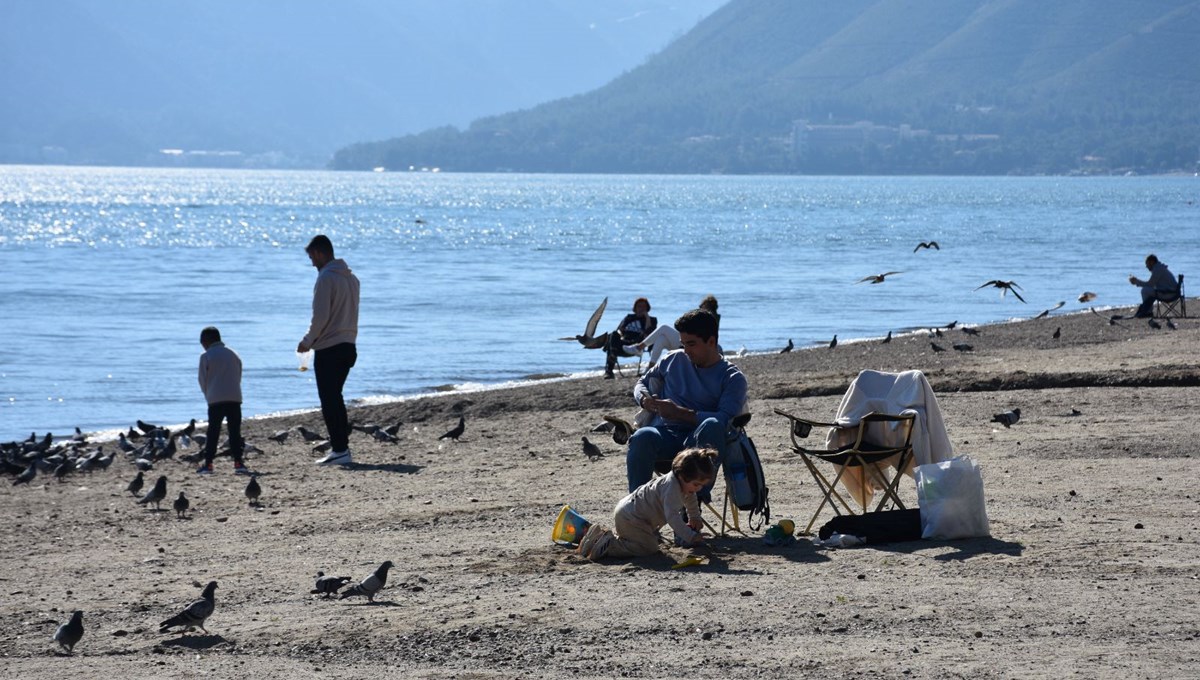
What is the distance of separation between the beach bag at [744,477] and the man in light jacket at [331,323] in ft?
15.4

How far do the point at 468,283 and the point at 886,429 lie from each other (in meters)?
36.1

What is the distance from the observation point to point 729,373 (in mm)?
8008

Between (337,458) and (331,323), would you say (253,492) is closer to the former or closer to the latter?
(331,323)

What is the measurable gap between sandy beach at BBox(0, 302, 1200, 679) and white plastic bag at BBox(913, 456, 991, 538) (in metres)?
0.10

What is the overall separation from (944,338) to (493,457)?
1118cm

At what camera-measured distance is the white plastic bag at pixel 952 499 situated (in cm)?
756

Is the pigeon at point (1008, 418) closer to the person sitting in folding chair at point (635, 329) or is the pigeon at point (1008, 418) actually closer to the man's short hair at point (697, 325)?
the man's short hair at point (697, 325)

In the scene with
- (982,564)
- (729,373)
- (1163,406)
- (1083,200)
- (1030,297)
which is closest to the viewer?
(982,564)

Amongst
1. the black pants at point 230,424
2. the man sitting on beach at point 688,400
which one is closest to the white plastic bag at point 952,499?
the man sitting on beach at point 688,400

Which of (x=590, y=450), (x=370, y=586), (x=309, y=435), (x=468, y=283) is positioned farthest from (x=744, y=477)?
(x=468, y=283)

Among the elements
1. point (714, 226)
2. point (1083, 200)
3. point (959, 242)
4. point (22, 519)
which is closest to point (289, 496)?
point (22, 519)

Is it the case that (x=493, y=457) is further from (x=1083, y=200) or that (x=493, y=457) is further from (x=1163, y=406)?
(x=1083, y=200)

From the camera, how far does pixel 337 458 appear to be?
12594mm

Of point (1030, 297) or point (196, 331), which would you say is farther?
point (1030, 297)
